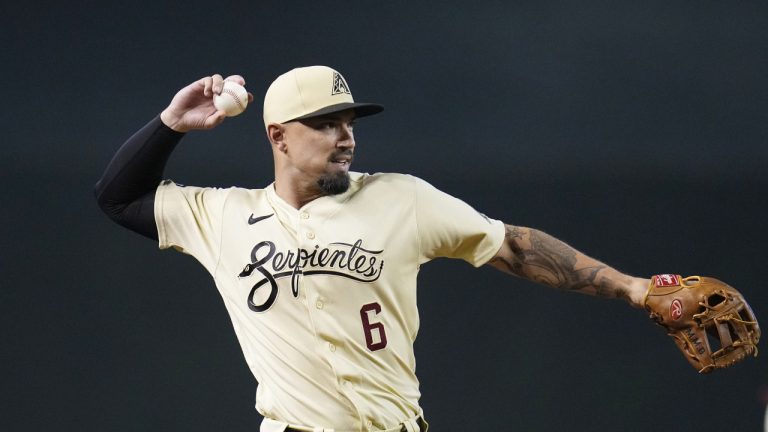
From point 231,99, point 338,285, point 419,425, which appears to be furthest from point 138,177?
point 419,425

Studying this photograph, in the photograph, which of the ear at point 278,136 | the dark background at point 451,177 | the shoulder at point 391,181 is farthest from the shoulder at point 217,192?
the dark background at point 451,177

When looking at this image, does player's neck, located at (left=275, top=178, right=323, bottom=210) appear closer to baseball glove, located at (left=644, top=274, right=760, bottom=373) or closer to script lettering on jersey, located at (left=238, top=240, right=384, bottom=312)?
script lettering on jersey, located at (left=238, top=240, right=384, bottom=312)

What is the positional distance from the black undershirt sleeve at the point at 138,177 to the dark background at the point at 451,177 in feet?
5.23

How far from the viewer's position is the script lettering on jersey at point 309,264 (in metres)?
2.76

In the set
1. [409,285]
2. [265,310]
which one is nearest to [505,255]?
[409,285]

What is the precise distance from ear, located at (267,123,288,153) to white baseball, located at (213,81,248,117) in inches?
4.6

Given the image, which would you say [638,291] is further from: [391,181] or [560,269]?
[391,181]

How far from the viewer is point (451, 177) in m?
4.64

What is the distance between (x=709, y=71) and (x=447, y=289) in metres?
1.56

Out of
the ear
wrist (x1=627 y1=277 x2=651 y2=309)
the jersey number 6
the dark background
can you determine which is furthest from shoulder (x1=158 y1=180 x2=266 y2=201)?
the dark background

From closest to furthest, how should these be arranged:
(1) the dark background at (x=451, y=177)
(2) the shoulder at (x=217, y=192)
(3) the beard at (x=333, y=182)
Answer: (3) the beard at (x=333, y=182) → (2) the shoulder at (x=217, y=192) → (1) the dark background at (x=451, y=177)

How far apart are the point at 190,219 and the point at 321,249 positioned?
1.39 ft

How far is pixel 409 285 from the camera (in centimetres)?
284

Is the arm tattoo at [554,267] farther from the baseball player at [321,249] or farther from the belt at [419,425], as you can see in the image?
the belt at [419,425]
